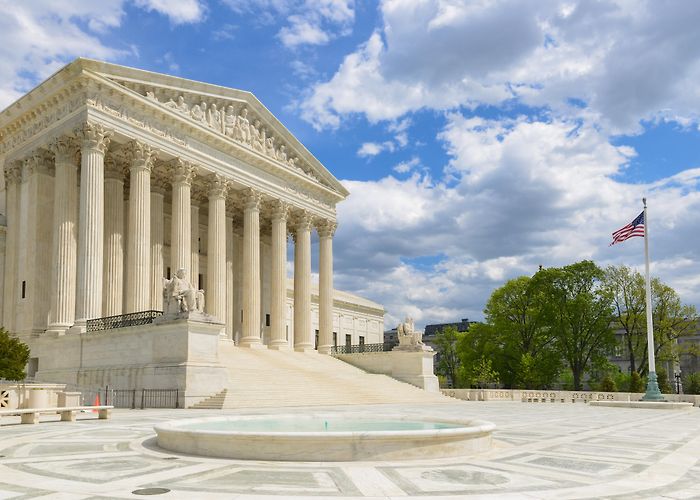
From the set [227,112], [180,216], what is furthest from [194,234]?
[227,112]

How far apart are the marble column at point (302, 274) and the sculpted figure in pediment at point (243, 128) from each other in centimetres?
944

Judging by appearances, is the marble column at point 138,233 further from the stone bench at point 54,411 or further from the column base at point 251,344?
the stone bench at point 54,411

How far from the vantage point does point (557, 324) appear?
6638 centimetres

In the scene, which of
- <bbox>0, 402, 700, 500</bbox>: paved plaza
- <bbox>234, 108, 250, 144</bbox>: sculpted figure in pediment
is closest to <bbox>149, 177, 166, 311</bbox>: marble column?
<bbox>234, 108, 250, 144</bbox>: sculpted figure in pediment

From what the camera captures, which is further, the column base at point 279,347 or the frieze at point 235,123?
the column base at point 279,347

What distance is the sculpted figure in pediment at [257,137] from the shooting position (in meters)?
51.3

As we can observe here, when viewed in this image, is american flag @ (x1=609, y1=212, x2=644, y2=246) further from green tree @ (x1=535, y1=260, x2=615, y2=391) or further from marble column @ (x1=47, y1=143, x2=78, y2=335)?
marble column @ (x1=47, y1=143, x2=78, y2=335)

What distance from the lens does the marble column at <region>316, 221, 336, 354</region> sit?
57.1m

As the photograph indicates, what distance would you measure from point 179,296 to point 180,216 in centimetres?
1233

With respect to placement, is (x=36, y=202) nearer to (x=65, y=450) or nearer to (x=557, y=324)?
(x=65, y=450)

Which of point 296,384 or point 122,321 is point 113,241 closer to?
point 122,321

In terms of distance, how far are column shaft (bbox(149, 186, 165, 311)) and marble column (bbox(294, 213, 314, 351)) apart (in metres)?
13.1

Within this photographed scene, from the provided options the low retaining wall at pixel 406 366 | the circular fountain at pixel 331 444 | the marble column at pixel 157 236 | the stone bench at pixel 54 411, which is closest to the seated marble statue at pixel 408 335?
the low retaining wall at pixel 406 366

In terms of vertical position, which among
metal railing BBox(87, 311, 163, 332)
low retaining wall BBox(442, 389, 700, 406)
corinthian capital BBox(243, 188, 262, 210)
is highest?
corinthian capital BBox(243, 188, 262, 210)
